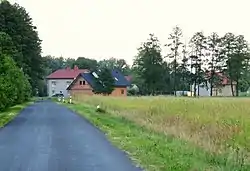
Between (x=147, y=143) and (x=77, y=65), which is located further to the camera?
(x=77, y=65)

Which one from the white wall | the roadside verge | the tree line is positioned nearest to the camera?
the roadside verge

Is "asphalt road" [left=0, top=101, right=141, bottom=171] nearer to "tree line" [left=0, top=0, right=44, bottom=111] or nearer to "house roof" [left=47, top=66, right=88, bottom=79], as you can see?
"tree line" [left=0, top=0, right=44, bottom=111]

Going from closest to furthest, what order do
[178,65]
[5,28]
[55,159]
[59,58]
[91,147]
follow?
[55,159] < [91,147] < [5,28] < [178,65] < [59,58]

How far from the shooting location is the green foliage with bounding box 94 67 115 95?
9656 centimetres

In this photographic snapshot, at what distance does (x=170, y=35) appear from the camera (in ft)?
365

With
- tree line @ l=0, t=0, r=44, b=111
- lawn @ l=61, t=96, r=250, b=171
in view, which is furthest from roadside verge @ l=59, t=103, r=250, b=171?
tree line @ l=0, t=0, r=44, b=111

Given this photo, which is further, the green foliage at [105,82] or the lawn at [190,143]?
the green foliage at [105,82]

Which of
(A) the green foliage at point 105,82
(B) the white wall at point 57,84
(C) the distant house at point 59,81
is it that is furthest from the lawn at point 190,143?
(B) the white wall at point 57,84

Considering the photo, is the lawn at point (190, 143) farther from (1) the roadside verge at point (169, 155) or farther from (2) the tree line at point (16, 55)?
(2) the tree line at point (16, 55)

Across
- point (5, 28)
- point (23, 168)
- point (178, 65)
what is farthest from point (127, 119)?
point (178, 65)

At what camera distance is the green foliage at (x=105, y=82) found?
317ft

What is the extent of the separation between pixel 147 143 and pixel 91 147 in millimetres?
1839

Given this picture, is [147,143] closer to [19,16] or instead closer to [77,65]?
[19,16]

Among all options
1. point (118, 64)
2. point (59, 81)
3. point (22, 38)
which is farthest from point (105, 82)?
point (118, 64)
